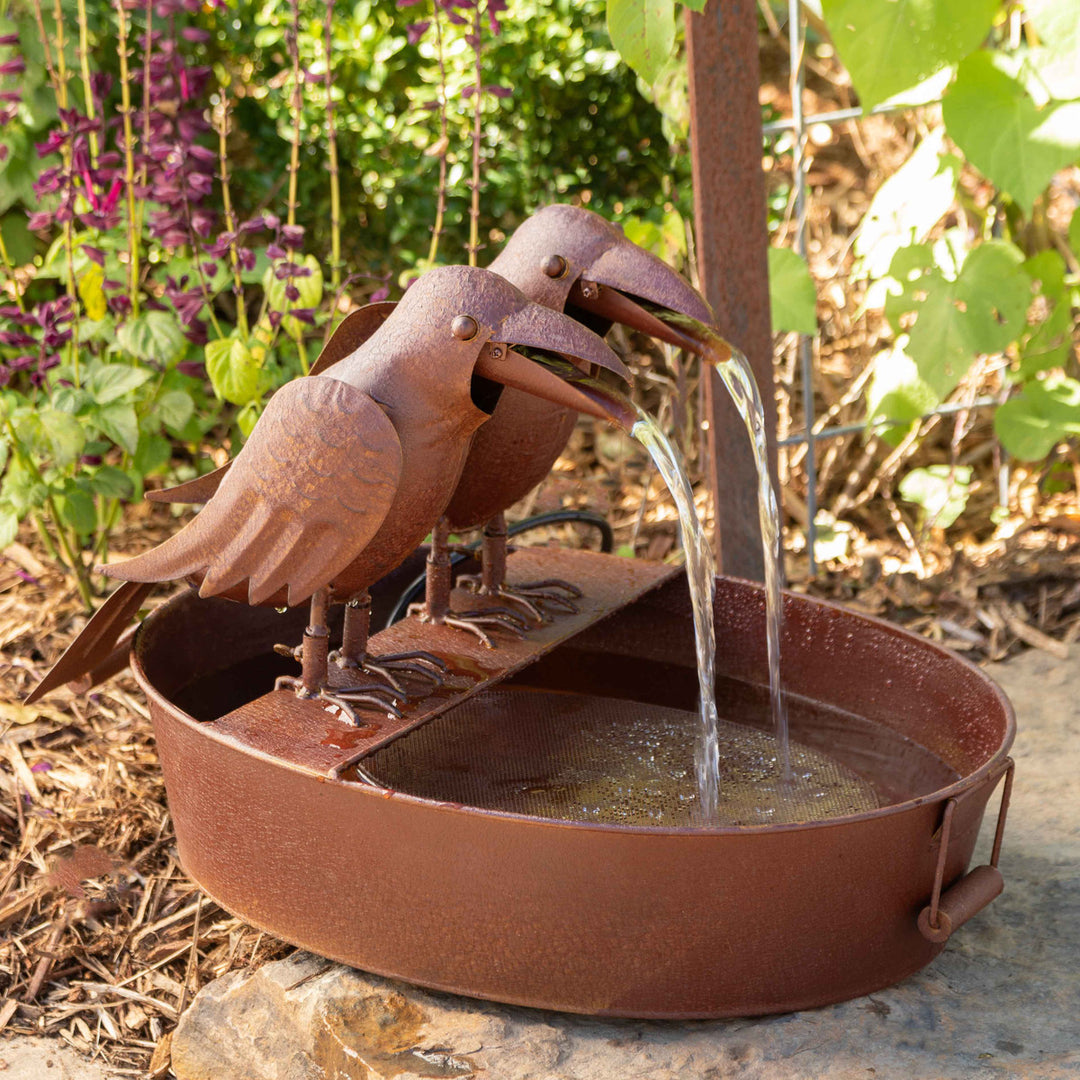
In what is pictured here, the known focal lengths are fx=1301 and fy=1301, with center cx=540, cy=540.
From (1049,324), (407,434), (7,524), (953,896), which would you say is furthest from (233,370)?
(1049,324)

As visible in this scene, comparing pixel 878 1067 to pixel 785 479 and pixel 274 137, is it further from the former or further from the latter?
pixel 274 137

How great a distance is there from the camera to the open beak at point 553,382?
4.62ft

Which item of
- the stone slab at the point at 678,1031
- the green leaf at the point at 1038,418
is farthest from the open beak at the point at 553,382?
the green leaf at the point at 1038,418

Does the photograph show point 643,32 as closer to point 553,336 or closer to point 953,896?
point 553,336

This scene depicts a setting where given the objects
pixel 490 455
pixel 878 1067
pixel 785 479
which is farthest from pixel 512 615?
pixel 785 479

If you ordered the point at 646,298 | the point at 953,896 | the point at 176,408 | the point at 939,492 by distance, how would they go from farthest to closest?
1. the point at 939,492
2. the point at 176,408
3. the point at 646,298
4. the point at 953,896

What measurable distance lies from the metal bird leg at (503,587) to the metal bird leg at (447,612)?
0.12 feet

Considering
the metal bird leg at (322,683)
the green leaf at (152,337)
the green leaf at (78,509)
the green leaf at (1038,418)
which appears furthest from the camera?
the green leaf at (1038,418)

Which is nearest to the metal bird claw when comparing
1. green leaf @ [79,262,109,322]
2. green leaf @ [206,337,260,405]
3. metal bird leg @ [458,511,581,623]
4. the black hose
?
metal bird leg @ [458,511,581,623]

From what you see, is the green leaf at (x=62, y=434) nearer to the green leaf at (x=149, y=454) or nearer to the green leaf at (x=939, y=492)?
the green leaf at (x=149, y=454)

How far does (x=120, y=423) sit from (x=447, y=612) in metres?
0.86

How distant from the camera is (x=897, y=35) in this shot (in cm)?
199

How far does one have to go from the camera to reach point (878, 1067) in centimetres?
137

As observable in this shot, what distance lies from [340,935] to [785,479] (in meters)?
1.89
